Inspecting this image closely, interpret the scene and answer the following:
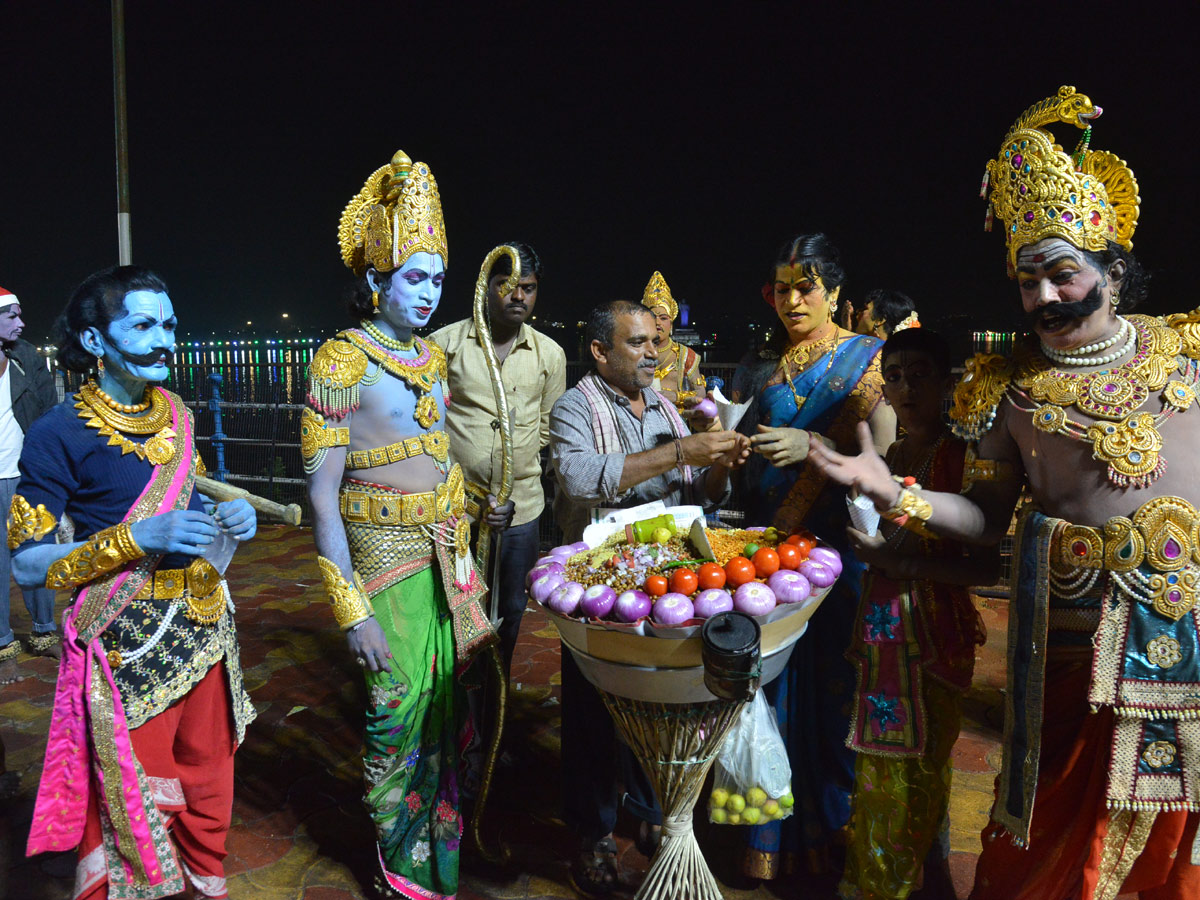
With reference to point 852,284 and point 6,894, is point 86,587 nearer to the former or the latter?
point 6,894

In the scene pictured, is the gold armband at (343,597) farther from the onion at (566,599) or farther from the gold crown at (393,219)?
the gold crown at (393,219)

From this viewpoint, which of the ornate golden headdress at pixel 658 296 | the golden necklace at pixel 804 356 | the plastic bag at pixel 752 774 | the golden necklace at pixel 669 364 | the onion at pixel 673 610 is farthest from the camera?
the ornate golden headdress at pixel 658 296

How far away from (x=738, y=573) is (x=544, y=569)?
546mm

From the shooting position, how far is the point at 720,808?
7.87 ft

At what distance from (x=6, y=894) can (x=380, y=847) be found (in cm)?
144

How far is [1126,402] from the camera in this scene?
6.77 ft

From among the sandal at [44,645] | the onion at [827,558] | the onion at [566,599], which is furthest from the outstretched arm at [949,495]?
the sandal at [44,645]

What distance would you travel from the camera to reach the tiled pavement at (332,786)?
115 inches

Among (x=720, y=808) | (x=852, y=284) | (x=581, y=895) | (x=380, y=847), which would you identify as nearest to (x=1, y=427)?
(x=380, y=847)

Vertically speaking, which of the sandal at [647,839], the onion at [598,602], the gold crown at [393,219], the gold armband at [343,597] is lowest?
the sandal at [647,839]

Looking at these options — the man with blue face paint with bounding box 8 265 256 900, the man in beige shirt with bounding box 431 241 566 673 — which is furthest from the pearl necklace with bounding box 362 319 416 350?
the man in beige shirt with bounding box 431 241 566 673

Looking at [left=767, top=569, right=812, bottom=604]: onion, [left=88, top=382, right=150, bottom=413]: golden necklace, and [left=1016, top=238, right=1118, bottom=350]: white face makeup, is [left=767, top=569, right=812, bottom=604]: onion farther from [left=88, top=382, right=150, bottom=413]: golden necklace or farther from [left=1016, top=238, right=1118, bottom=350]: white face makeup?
[left=88, top=382, right=150, bottom=413]: golden necklace

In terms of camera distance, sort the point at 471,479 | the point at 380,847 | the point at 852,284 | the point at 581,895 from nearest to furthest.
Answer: the point at 380,847 < the point at 581,895 < the point at 471,479 < the point at 852,284

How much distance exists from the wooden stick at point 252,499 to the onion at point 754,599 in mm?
1200
